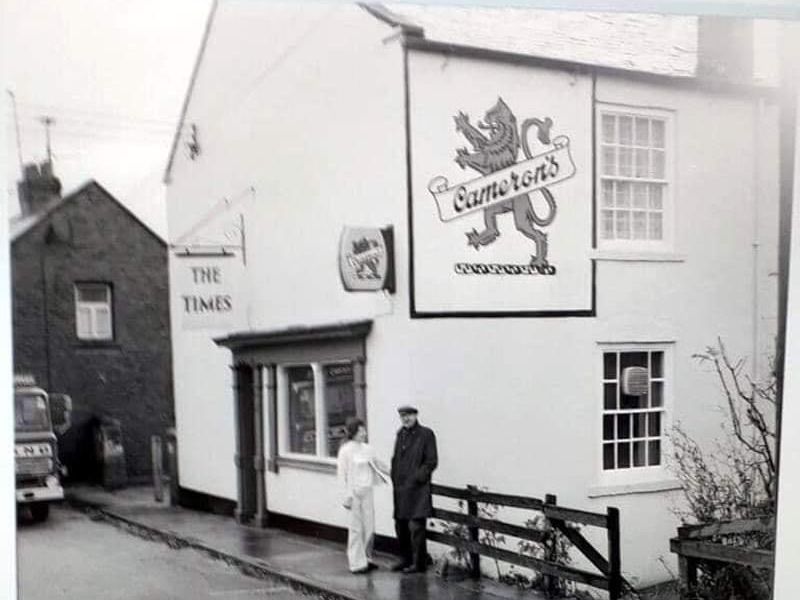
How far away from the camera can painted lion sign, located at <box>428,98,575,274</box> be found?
2.59 metres

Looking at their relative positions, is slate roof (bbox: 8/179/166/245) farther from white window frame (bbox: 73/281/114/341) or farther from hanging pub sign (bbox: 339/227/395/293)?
hanging pub sign (bbox: 339/227/395/293)

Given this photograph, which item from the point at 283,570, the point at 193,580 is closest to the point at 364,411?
the point at 283,570

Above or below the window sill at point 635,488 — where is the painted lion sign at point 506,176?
above

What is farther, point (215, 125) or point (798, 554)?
point (798, 554)

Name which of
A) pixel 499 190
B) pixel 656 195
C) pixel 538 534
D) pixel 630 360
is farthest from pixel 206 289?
pixel 656 195

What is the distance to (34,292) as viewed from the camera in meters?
2.37

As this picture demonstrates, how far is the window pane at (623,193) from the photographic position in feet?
9.05

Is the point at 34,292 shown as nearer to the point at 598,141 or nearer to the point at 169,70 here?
the point at 169,70

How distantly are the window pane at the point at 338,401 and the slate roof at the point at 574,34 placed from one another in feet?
3.09

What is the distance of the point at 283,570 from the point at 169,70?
138cm

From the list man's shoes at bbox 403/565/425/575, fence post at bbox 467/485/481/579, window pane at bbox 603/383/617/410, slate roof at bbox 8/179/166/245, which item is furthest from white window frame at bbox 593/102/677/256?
slate roof at bbox 8/179/166/245

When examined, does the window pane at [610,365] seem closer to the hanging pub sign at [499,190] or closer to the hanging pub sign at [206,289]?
the hanging pub sign at [499,190]

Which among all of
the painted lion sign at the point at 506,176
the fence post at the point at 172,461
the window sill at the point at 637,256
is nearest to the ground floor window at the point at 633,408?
the window sill at the point at 637,256

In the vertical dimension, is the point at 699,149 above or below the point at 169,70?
below
